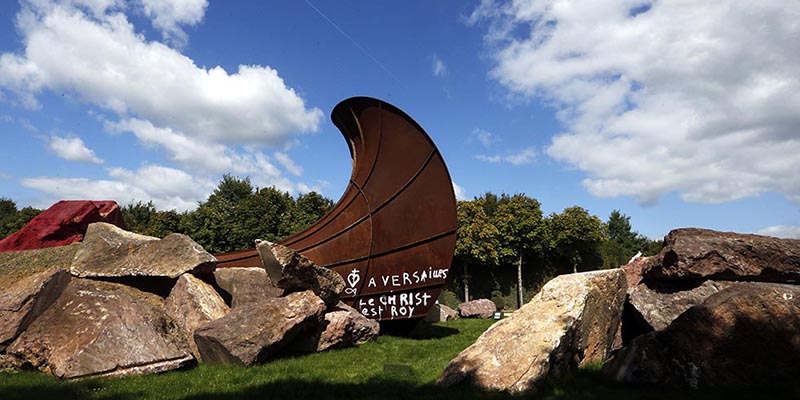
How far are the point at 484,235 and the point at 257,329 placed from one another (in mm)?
20550

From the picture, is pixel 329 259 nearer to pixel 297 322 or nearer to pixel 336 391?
pixel 297 322

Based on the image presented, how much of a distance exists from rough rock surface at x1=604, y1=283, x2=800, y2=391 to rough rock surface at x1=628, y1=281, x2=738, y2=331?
Result: 1.36 m

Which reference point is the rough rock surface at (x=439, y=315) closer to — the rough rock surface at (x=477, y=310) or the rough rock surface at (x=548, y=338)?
the rough rock surface at (x=477, y=310)

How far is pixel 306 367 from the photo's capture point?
7391 millimetres

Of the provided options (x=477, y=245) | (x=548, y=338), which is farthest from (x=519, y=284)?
(x=548, y=338)

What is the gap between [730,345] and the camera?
5.45 m

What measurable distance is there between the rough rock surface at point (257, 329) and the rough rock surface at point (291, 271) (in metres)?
0.43

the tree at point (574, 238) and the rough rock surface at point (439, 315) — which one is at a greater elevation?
the tree at point (574, 238)

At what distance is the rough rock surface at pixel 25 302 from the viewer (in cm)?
742

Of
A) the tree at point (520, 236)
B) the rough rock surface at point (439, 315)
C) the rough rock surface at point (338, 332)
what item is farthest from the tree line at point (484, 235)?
the rough rock surface at point (338, 332)

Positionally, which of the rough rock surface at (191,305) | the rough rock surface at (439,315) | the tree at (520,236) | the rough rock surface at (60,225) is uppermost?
the tree at (520,236)

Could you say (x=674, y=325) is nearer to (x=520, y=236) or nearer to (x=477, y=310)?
(x=477, y=310)

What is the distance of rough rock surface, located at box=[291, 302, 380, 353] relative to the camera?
28.7 feet

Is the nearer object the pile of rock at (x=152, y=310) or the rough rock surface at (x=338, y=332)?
the pile of rock at (x=152, y=310)
